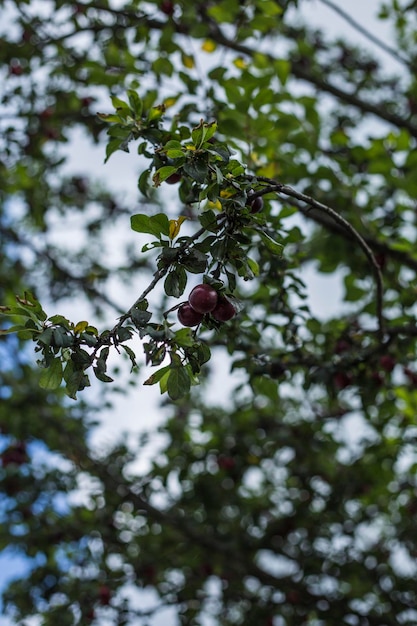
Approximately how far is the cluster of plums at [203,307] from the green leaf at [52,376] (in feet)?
0.93

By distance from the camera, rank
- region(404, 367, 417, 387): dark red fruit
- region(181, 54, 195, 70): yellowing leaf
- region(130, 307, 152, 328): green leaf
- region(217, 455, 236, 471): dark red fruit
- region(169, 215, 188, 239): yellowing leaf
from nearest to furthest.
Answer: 1. region(130, 307, 152, 328): green leaf
2. region(169, 215, 188, 239): yellowing leaf
3. region(181, 54, 195, 70): yellowing leaf
4. region(404, 367, 417, 387): dark red fruit
5. region(217, 455, 236, 471): dark red fruit

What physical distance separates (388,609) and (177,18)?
369cm

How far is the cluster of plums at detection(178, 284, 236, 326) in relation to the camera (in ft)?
4.63

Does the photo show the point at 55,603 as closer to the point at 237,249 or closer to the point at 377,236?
the point at 377,236

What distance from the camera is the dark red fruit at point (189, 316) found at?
Answer: 1.46m

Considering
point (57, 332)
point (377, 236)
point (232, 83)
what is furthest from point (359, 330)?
point (57, 332)

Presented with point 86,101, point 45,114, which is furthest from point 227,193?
point 45,114

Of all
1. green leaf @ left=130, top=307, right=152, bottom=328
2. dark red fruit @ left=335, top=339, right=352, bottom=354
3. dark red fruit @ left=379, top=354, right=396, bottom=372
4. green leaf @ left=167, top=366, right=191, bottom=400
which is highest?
dark red fruit @ left=335, top=339, right=352, bottom=354

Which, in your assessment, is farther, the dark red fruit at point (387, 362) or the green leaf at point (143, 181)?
the dark red fruit at point (387, 362)

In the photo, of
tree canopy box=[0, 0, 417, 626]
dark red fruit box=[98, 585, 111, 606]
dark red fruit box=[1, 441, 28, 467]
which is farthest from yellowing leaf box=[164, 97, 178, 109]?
dark red fruit box=[1, 441, 28, 467]

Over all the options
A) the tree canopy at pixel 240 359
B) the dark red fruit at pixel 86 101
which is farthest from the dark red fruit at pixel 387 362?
the dark red fruit at pixel 86 101

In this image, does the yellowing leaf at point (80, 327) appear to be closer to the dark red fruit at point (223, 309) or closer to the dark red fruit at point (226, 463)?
the dark red fruit at point (223, 309)

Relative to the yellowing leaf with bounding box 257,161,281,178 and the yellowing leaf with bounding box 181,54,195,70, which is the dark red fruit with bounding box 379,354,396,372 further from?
the yellowing leaf with bounding box 181,54,195,70

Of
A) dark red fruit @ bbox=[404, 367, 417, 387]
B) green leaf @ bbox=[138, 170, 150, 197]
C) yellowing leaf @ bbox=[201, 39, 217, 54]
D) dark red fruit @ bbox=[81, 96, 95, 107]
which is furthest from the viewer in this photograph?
dark red fruit @ bbox=[81, 96, 95, 107]
